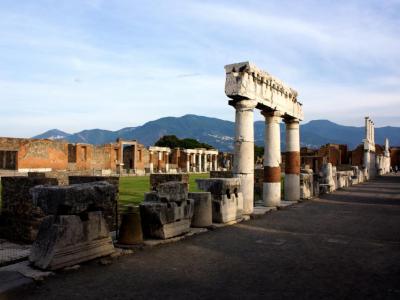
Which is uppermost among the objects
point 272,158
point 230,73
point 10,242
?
point 230,73

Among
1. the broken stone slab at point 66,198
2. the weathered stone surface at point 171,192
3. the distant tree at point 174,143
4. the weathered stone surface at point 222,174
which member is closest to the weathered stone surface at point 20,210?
the weathered stone surface at point 171,192

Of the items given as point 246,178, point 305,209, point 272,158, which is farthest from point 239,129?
point 305,209

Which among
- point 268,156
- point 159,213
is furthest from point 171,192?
point 268,156

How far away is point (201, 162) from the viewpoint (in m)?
67.6

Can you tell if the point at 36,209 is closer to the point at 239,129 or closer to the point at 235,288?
the point at 235,288

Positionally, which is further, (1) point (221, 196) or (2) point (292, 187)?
(2) point (292, 187)

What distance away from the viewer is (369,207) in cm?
1544

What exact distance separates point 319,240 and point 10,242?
264 inches

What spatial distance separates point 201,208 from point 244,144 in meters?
3.05

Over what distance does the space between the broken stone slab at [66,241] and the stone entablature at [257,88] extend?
21.4 ft

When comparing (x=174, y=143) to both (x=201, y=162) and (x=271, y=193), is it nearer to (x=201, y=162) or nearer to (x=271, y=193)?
(x=201, y=162)

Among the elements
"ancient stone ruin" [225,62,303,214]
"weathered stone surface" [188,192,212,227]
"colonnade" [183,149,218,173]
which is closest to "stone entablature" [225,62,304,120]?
"ancient stone ruin" [225,62,303,214]

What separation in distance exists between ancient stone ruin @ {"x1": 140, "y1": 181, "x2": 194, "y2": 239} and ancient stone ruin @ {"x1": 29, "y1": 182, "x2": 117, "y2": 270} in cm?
163

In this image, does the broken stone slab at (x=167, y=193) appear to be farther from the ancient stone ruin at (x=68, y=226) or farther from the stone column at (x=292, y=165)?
the stone column at (x=292, y=165)
